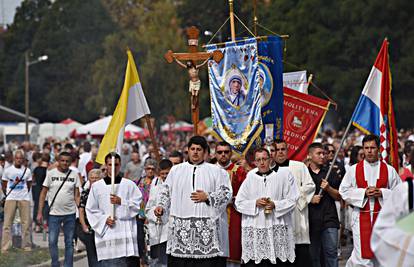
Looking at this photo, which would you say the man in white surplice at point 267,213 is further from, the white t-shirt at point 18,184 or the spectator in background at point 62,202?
the white t-shirt at point 18,184

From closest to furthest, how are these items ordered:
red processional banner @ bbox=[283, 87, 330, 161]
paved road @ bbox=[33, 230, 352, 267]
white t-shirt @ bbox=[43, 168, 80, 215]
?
white t-shirt @ bbox=[43, 168, 80, 215]
red processional banner @ bbox=[283, 87, 330, 161]
paved road @ bbox=[33, 230, 352, 267]

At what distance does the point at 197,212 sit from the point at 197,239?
10.4 inches

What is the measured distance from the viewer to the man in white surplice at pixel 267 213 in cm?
1073

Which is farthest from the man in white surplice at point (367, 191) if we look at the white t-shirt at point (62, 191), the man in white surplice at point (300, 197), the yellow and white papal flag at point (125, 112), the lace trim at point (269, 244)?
the white t-shirt at point (62, 191)

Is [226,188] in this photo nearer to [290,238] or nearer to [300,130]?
[290,238]

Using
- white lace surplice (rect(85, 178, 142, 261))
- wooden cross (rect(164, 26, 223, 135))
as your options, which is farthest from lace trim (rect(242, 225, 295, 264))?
wooden cross (rect(164, 26, 223, 135))

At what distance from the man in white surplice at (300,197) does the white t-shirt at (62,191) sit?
3591 millimetres

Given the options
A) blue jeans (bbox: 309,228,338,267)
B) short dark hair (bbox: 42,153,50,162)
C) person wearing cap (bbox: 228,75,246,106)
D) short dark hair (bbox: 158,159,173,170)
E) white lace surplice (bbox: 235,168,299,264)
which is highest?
person wearing cap (bbox: 228,75,246,106)

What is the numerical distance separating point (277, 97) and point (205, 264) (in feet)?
13.1

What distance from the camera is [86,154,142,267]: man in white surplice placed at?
10922mm

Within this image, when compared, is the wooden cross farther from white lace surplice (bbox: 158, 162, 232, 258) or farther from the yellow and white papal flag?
white lace surplice (bbox: 158, 162, 232, 258)

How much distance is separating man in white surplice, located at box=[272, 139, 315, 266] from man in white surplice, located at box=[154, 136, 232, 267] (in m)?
1.08

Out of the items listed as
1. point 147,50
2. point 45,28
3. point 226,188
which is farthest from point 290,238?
A: point 45,28

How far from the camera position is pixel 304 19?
56.5 metres
